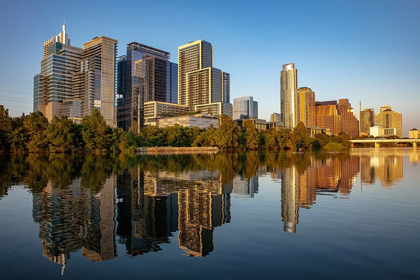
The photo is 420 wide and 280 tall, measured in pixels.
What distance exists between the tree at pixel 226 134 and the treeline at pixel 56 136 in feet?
134

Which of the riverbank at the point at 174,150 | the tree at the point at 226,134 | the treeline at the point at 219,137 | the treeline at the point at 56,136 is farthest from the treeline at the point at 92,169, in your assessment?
the treeline at the point at 219,137

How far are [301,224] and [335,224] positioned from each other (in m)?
1.56

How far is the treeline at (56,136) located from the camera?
88125 millimetres

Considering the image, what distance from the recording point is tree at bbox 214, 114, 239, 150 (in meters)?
128

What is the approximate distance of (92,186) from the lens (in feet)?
78.8

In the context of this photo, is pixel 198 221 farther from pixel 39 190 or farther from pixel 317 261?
pixel 39 190

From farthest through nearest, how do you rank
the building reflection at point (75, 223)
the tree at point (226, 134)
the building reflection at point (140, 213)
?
A: the tree at point (226, 134), the building reflection at point (140, 213), the building reflection at point (75, 223)

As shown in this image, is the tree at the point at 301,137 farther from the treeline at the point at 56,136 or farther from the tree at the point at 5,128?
the tree at the point at 5,128

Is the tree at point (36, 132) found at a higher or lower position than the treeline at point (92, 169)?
higher

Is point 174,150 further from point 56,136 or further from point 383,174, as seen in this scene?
point 383,174

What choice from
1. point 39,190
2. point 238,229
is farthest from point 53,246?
point 39,190

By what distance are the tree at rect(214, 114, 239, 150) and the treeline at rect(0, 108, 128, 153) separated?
40693 mm

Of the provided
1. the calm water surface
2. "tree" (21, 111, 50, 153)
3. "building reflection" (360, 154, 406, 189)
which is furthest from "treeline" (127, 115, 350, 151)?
the calm water surface

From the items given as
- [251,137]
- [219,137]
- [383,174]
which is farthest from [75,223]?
[251,137]
